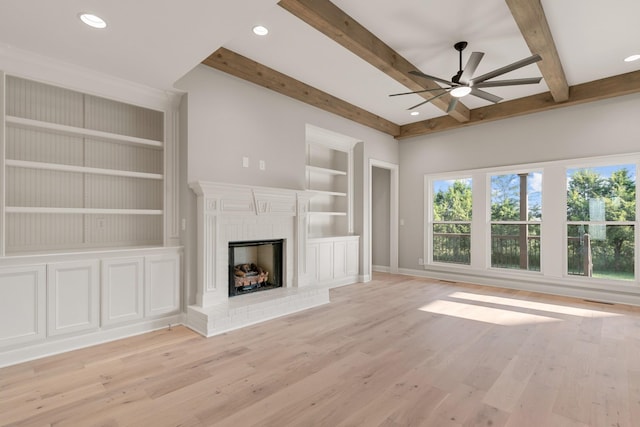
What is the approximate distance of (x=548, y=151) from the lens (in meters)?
5.15

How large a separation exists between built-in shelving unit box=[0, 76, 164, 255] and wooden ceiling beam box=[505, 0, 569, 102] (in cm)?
376

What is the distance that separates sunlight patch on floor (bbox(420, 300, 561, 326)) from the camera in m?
3.70

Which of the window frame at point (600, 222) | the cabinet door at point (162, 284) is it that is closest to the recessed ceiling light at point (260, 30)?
the cabinet door at point (162, 284)

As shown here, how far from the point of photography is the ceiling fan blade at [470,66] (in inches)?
124

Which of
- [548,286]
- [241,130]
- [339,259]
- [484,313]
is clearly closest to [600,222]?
[548,286]

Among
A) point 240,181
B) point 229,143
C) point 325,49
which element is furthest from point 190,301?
point 325,49

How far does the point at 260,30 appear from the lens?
3.19 metres

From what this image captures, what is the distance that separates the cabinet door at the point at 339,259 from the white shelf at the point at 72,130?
323 cm

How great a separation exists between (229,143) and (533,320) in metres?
4.22

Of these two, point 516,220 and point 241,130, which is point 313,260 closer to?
point 241,130

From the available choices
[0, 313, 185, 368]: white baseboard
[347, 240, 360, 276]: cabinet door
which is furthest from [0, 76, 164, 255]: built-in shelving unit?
[347, 240, 360, 276]: cabinet door

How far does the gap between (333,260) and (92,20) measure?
4.36m

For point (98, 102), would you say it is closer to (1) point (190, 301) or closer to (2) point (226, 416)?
(1) point (190, 301)

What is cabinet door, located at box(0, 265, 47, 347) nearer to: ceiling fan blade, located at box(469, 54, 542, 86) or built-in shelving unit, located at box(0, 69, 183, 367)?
built-in shelving unit, located at box(0, 69, 183, 367)
